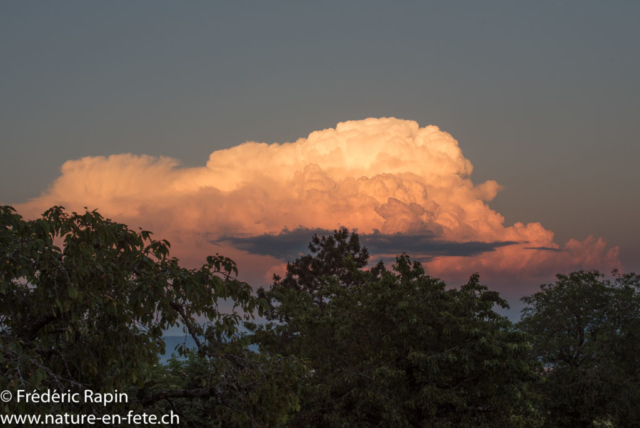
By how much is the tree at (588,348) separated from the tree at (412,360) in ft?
38.2

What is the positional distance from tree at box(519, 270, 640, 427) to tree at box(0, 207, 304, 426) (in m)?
31.8

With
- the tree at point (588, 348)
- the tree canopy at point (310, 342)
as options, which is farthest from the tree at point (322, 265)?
the tree at point (588, 348)

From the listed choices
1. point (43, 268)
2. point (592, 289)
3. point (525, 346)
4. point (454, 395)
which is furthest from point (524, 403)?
point (43, 268)

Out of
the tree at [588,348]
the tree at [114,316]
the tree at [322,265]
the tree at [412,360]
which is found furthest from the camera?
the tree at [322,265]

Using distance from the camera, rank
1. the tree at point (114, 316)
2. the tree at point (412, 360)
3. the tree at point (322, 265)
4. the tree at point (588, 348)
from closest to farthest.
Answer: the tree at point (114, 316), the tree at point (412, 360), the tree at point (588, 348), the tree at point (322, 265)

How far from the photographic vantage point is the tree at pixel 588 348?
114 ft

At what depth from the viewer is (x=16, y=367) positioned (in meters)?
6.79

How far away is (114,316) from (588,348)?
115 feet

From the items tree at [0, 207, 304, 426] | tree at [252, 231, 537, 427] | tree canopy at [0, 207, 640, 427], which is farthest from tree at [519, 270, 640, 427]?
tree at [0, 207, 304, 426]

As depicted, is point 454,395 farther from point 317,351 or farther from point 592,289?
point 592,289

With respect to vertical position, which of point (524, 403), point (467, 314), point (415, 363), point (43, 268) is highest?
point (43, 268)

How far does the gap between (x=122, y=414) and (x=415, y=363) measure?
15583mm

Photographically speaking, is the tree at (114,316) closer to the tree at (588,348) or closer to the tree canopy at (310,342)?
the tree canopy at (310,342)

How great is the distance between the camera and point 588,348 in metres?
36.5
